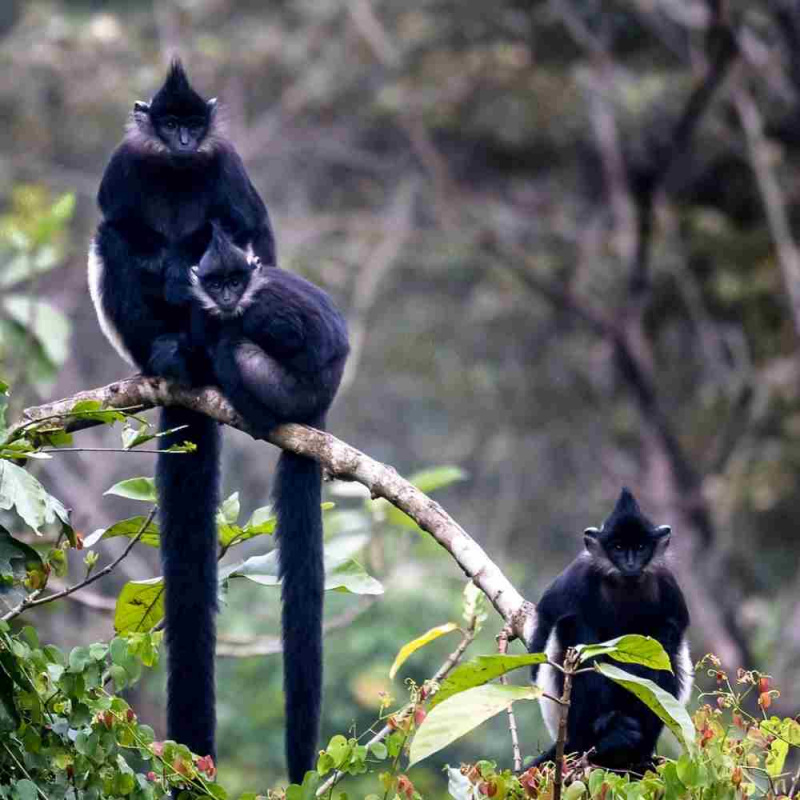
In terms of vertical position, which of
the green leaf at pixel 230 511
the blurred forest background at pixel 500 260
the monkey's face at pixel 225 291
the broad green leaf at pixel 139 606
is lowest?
the broad green leaf at pixel 139 606

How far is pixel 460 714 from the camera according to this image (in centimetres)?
198

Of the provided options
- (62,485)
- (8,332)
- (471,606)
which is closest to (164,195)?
(8,332)

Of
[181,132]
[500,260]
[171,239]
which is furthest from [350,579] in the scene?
[500,260]

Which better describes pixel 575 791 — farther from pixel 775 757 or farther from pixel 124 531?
pixel 124 531

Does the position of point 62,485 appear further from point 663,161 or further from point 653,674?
point 653,674

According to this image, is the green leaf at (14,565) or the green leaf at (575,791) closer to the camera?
the green leaf at (575,791)

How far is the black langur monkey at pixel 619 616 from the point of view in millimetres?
3695

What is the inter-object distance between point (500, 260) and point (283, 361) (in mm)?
6544

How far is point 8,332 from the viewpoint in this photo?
4934 millimetres

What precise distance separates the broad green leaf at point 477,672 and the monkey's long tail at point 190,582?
3.85ft

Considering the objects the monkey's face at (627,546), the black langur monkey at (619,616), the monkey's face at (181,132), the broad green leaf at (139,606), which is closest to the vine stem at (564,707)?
the broad green leaf at (139,606)

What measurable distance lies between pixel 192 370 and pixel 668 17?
7.39m

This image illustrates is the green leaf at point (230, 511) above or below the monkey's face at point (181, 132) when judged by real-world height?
below

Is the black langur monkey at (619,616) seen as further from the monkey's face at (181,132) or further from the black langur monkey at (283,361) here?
the monkey's face at (181,132)
